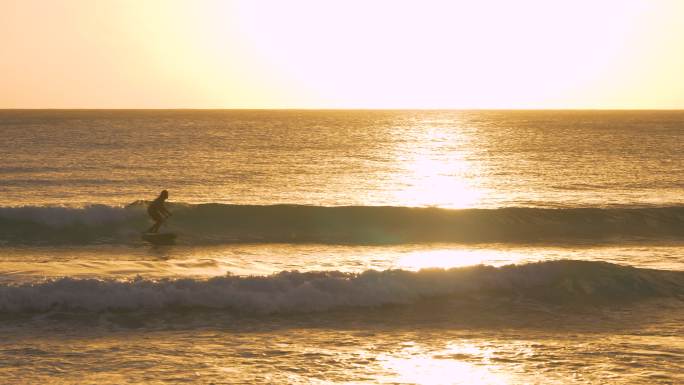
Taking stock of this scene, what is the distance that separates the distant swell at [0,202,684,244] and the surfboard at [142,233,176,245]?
0.31m

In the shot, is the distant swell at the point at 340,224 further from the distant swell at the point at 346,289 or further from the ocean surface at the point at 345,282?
the distant swell at the point at 346,289

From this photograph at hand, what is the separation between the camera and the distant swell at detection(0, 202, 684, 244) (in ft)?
82.1

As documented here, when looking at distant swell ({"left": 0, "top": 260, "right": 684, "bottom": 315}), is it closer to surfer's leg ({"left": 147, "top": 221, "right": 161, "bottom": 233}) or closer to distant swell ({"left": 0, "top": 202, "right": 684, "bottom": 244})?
distant swell ({"left": 0, "top": 202, "right": 684, "bottom": 244})

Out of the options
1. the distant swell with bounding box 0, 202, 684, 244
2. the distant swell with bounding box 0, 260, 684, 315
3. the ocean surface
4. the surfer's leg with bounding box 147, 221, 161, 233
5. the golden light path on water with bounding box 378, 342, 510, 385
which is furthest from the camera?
the distant swell with bounding box 0, 202, 684, 244

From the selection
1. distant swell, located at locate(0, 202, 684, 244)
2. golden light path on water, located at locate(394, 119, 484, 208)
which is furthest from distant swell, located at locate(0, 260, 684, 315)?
golden light path on water, located at locate(394, 119, 484, 208)

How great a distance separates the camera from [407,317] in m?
14.1

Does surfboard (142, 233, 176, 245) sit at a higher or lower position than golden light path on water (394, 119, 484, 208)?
lower

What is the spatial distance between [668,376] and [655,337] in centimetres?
204

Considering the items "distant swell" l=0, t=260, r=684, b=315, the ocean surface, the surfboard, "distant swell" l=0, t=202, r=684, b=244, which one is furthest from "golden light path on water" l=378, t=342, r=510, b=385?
the surfboard

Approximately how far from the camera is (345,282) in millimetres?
15531

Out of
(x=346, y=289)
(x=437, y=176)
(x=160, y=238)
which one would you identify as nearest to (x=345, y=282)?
(x=346, y=289)

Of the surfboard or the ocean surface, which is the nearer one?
the ocean surface

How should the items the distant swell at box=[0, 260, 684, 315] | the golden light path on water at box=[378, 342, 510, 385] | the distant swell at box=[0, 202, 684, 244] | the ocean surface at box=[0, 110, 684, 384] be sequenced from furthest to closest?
the distant swell at box=[0, 202, 684, 244] < the distant swell at box=[0, 260, 684, 315] < the ocean surface at box=[0, 110, 684, 384] < the golden light path on water at box=[378, 342, 510, 385]

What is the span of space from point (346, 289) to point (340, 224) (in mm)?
12000
